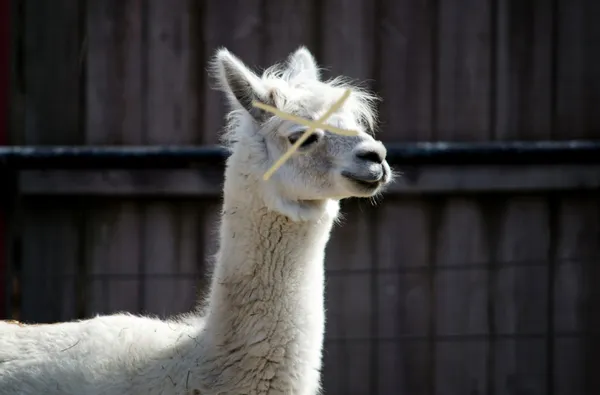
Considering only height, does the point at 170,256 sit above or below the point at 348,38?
below

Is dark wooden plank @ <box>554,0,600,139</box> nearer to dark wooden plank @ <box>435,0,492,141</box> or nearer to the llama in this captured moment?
dark wooden plank @ <box>435,0,492,141</box>

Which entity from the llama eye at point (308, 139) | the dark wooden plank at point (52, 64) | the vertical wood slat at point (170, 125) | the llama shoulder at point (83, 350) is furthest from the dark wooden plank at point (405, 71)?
the llama shoulder at point (83, 350)

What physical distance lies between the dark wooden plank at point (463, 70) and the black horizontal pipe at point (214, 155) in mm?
426

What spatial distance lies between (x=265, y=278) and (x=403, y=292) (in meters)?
2.33

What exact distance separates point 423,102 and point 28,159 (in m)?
2.20

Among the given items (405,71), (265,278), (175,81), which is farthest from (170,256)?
(265,278)

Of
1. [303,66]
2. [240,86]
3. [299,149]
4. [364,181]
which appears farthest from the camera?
[303,66]

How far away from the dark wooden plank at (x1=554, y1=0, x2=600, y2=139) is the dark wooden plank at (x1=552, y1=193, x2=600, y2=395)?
0.43m

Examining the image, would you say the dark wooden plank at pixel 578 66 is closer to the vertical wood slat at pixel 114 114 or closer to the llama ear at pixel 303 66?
the llama ear at pixel 303 66

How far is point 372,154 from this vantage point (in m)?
3.98

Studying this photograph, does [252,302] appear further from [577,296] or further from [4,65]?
[4,65]

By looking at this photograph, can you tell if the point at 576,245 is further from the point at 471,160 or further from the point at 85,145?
the point at 85,145

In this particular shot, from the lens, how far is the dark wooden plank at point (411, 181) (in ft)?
20.0

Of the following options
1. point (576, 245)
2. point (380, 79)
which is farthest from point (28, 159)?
point (576, 245)
